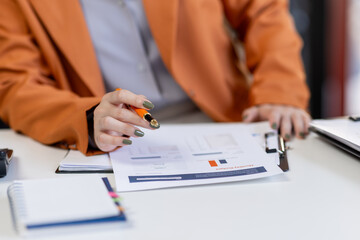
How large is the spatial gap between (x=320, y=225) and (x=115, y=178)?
11.5 inches

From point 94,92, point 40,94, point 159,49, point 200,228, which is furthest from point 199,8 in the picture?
point 200,228

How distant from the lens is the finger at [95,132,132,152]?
2.23ft

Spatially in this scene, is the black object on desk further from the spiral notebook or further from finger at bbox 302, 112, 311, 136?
finger at bbox 302, 112, 311, 136

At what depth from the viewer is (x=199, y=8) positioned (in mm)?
1089

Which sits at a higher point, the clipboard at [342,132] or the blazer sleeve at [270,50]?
the blazer sleeve at [270,50]

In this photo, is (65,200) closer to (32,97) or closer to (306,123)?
(32,97)

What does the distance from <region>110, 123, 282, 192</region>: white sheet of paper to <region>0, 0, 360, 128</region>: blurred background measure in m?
1.62

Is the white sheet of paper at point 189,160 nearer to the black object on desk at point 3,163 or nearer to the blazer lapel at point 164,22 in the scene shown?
the black object on desk at point 3,163

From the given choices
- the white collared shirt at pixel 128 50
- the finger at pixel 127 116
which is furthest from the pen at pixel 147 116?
the white collared shirt at pixel 128 50

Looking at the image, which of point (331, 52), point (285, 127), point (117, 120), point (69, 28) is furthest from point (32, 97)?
point (331, 52)

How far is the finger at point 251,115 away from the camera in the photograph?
3.19ft

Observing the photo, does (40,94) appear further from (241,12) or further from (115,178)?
(241,12)

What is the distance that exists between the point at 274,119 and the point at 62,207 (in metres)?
0.54

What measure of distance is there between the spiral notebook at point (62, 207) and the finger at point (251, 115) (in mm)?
490
